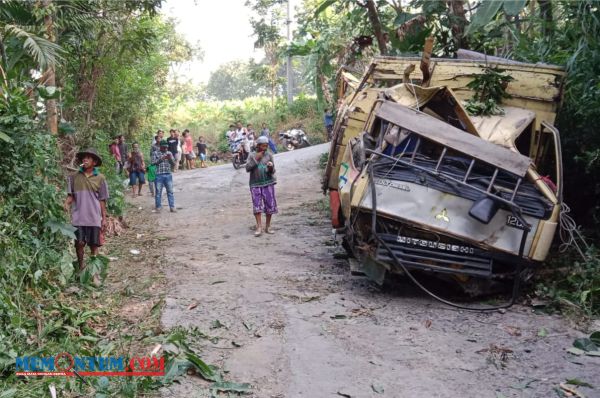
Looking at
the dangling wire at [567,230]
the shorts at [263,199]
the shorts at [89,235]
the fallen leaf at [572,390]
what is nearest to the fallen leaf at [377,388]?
the fallen leaf at [572,390]

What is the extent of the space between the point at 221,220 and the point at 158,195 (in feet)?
6.35

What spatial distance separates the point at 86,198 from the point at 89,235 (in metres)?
0.44

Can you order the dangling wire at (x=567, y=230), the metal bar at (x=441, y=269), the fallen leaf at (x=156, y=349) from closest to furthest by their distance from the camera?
the fallen leaf at (x=156, y=349) < the metal bar at (x=441, y=269) < the dangling wire at (x=567, y=230)

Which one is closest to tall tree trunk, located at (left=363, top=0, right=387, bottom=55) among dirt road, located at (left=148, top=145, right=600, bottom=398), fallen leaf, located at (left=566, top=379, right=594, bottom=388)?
dirt road, located at (left=148, top=145, right=600, bottom=398)

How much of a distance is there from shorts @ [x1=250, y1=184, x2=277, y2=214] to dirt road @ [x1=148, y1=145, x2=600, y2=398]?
1217 millimetres

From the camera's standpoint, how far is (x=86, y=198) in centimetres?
675

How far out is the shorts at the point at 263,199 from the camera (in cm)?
975

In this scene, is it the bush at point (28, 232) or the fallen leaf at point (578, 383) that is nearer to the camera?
A: the fallen leaf at point (578, 383)

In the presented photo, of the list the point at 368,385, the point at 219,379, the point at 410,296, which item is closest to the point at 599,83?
the point at 410,296

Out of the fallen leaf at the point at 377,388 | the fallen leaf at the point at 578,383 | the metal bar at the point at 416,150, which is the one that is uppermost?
the metal bar at the point at 416,150

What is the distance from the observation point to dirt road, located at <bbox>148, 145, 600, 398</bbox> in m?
4.41

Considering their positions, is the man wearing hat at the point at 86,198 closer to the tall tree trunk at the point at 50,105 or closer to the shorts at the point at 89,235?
the shorts at the point at 89,235

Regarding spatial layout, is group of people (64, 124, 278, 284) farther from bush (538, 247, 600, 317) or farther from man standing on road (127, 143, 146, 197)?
bush (538, 247, 600, 317)

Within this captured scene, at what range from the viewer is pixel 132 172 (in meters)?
14.6
